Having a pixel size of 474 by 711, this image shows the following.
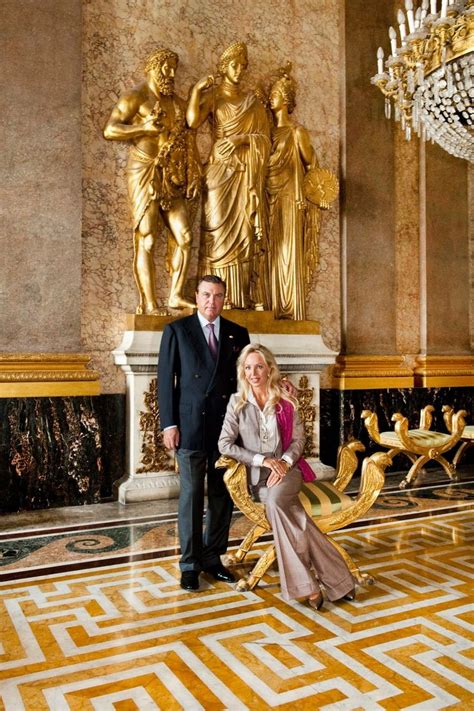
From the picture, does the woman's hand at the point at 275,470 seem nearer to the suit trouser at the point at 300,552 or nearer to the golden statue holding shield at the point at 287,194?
the suit trouser at the point at 300,552

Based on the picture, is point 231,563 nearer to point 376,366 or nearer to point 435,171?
point 376,366

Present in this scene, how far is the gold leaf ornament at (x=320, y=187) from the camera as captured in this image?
6.52 m

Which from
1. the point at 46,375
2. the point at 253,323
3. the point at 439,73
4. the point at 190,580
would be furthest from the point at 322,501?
the point at 439,73

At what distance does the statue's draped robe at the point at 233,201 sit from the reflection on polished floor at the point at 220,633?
2.75m

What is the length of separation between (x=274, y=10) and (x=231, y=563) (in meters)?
5.63

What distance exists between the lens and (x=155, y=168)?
565cm

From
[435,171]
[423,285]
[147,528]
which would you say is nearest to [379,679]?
[147,528]

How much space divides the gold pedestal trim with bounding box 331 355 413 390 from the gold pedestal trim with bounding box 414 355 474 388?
0.18 m

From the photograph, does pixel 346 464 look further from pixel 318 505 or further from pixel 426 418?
pixel 426 418

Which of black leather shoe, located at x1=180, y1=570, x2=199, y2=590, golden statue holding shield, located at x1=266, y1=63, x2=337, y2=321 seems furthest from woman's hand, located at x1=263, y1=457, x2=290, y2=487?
golden statue holding shield, located at x1=266, y1=63, x2=337, y2=321

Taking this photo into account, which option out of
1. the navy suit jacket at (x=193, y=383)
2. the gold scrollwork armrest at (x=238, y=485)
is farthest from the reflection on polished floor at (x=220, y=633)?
the navy suit jacket at (x=193, y=383)

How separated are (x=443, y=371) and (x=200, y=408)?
462 cm

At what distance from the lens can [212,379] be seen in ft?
11.6

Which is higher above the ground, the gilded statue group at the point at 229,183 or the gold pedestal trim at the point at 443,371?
the gilded statue group at the point at 229,183
